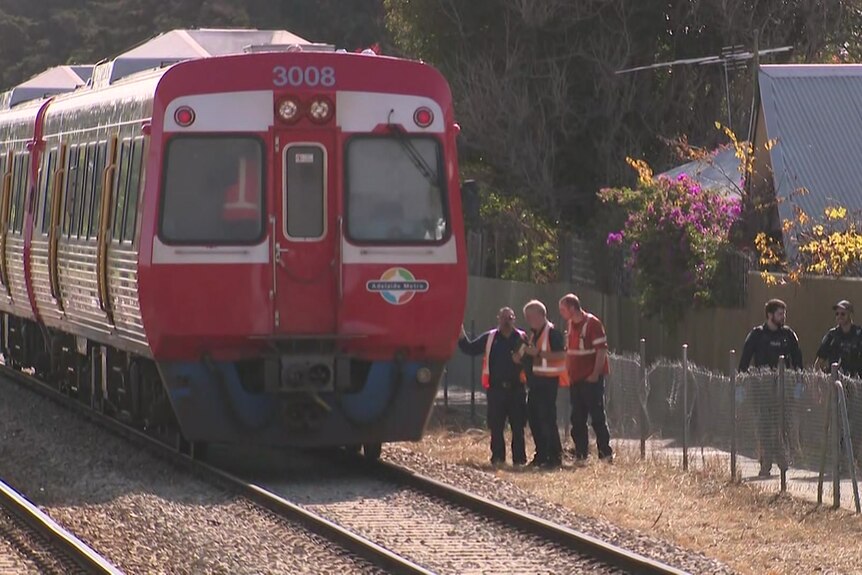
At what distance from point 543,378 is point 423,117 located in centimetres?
278

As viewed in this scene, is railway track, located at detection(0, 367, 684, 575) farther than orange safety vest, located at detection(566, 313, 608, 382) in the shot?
No

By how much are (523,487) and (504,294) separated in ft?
47.3

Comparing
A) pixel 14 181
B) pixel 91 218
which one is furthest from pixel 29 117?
pixel 91 218

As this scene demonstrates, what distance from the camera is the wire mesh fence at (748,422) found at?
548 inches

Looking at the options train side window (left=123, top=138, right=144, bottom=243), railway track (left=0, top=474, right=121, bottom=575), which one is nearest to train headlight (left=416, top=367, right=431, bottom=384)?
train side window (left=123, top=138, right=144, bottom=243)

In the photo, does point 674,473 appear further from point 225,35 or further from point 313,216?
point 225,35

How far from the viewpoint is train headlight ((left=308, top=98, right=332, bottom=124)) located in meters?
14.5

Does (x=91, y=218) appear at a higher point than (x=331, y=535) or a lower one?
higher

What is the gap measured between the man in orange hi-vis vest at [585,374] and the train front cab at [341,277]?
213 centimetres

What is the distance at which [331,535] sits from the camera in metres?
11.6

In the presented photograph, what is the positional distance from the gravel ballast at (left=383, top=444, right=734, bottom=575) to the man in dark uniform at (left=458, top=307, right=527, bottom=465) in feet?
2.17

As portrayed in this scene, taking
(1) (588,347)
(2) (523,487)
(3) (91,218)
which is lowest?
(2) (523,487)

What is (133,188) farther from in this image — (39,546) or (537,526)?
(537,526)

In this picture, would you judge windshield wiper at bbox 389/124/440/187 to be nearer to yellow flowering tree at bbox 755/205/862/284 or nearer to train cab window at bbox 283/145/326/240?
train cab window at bbox 283/145/326/240
